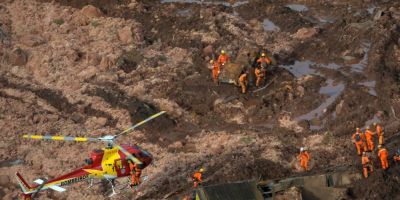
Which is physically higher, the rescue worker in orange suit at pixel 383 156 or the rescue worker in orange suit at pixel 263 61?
the rescue worker in orange suit at pixel 263 61

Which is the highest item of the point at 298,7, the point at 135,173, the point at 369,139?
the point at 298,7

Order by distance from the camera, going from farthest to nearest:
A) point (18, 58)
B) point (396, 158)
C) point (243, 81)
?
point (18, 58) < point (243, 81) < point (396, 158)

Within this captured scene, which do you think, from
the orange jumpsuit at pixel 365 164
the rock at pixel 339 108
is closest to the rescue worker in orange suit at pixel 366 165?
the orange jumpsuit at pixel 365 164

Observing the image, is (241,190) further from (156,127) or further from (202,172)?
(156,127)

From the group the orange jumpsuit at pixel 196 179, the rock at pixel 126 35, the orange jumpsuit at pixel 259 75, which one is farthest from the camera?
the rock at pixel 126 35

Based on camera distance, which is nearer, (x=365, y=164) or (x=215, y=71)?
(x=365, y=164)

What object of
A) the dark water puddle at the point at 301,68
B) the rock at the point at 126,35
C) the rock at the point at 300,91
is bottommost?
the rock at the point at 300,91

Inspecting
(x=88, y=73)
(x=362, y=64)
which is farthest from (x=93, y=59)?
(x=362, y=64)

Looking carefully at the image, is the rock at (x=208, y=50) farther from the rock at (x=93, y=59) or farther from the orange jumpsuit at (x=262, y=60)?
the rock at (x=93, y=59)

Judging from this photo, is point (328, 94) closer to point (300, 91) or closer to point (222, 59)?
point (300, 91)
